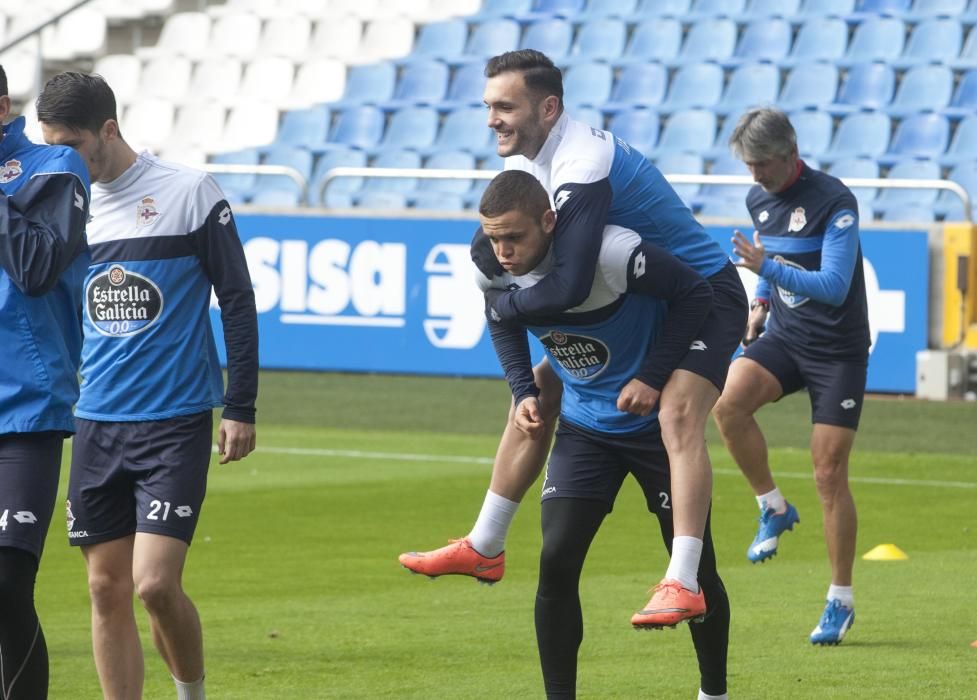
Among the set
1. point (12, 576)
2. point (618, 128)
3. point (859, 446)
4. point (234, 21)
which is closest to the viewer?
point (12, 576)

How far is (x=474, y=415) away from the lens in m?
16.7

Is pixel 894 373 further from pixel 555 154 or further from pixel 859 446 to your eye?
pixel 555 154

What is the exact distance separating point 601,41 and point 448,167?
2559 millimetres

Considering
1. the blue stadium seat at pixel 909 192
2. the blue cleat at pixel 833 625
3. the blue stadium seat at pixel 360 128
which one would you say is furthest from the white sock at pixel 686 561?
the blue stadium seat at pixel 360 128

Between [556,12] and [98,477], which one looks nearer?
[98,477]

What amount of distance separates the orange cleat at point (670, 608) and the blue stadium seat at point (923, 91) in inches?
590

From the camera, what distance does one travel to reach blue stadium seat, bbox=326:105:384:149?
23.5 meters

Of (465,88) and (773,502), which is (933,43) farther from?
(773,502)

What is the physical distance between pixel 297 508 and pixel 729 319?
6268 mm

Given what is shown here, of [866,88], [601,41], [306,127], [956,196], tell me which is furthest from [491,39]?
[956,196]

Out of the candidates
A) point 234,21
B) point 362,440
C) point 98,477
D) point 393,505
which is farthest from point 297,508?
point 234,21

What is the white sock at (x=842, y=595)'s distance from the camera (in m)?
7.84

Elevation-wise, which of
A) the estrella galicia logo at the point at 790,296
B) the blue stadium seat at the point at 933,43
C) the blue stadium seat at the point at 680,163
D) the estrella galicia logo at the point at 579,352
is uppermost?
the blue stadium seat at the point at 933,43

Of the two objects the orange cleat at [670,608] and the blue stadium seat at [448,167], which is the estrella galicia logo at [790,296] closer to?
the orange cleat at [670,608]
